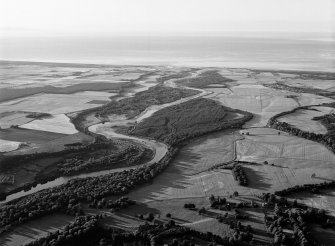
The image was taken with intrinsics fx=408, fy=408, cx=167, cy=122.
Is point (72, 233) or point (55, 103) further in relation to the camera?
point (55, 103)

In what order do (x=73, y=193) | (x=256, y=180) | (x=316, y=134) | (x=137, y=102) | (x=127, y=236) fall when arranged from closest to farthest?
(x=127, y=236)
(x=73, y=193)
(x=256, y=180)
(x=316, y=134)
(x=137, y=102)

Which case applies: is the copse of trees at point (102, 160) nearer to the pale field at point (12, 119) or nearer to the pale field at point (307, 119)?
the pale field at point (12, 119)

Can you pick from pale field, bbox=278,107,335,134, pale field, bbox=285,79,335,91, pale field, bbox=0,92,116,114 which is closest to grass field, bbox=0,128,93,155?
pale field, bbox=0,92,116,114

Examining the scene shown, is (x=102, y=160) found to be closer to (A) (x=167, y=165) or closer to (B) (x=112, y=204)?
(A) (x=167, y=165)

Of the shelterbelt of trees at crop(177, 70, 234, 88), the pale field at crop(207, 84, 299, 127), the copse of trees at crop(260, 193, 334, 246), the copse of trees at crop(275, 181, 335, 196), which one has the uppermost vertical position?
the shelterbelt of trees at crop(177, 70, 234, 88)

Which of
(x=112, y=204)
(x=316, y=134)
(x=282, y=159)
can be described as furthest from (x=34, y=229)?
(x=316, y=134)

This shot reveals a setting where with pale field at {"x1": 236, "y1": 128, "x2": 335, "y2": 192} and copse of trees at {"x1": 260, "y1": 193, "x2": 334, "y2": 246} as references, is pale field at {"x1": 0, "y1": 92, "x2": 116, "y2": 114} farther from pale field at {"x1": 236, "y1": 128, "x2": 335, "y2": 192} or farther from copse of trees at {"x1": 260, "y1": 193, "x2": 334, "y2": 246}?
copse of trees at {"x1": 260, "y1": 193, "x2": 334, "y2": 246}
